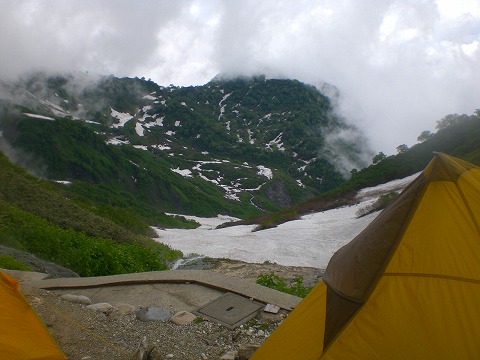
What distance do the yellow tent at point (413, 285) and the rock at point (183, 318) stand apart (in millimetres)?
3401

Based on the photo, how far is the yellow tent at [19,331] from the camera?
4852mm

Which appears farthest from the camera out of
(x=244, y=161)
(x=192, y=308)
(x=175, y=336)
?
(x=244, y=161)

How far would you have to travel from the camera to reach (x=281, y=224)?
41.1 metres

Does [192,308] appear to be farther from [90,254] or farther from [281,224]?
[281,224]

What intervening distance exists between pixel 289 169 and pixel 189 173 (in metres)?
54.8

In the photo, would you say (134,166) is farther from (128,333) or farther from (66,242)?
(128,333)

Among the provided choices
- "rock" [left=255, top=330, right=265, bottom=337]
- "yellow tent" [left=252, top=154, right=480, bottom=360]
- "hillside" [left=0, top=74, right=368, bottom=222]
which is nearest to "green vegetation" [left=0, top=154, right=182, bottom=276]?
"rock" [left=255, top=330, right=265, bottom=337]

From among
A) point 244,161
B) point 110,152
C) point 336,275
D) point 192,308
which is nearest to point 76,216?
point 192,308

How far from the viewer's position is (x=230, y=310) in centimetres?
852

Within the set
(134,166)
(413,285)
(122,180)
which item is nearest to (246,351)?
(413,285)

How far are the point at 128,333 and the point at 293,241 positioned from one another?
24.7m

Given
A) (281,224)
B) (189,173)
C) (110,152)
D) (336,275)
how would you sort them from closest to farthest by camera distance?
(336,275), (281,224), (110,152), (189,173)

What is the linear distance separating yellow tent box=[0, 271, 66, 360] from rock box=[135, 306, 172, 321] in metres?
2.62

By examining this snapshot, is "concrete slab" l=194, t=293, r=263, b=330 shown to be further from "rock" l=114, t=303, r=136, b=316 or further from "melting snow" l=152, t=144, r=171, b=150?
"melting snow" l=152, t=144, r=171, b=150
